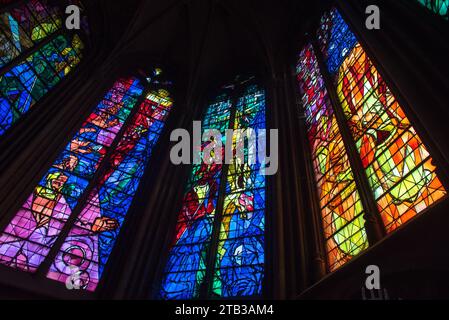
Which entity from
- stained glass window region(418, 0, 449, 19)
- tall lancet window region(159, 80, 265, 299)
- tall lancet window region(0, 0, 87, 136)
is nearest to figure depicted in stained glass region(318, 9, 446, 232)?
stained glass window region(418, 0, 449, 19)

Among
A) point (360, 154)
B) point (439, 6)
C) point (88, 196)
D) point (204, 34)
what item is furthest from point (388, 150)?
point (204, 34)

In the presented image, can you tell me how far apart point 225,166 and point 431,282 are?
493 cm

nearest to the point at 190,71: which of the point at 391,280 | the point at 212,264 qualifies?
the point at 212,264

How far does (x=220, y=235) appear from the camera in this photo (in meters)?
6.30

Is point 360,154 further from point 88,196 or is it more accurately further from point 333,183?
point 88,196

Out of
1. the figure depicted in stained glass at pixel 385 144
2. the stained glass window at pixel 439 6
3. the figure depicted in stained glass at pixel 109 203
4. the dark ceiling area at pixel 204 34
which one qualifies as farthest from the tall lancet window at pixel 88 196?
the stained glass window at pixel 439 6

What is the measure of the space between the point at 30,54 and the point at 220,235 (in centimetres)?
512

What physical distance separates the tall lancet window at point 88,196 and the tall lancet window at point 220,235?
122 centimetres

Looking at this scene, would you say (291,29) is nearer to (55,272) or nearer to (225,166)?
(225,166)

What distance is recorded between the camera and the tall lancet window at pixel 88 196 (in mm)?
6000

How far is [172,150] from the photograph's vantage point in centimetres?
826

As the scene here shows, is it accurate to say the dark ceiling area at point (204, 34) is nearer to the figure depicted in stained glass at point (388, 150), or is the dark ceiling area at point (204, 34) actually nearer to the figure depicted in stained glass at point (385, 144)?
the figure depicted in stained glass at point (385, 144)

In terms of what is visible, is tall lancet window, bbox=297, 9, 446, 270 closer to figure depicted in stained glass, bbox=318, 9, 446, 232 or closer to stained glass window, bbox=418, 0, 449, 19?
figure depicted in stained glass, bbox=318, 9, 446, 232

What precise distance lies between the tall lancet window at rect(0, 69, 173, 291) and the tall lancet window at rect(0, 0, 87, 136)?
106 cm
